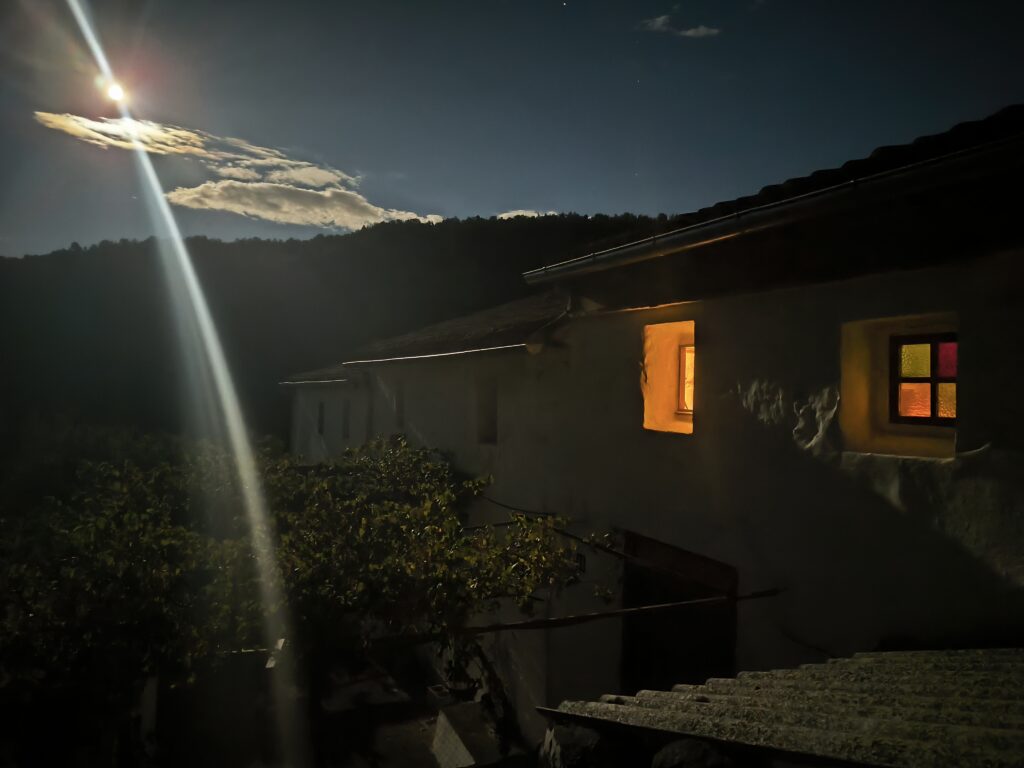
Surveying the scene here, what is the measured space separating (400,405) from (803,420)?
9.94 metres

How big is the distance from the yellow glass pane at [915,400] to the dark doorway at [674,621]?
1732mm

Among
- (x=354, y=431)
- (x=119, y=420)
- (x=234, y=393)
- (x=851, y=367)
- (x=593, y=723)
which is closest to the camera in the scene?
(x=593, y=723)

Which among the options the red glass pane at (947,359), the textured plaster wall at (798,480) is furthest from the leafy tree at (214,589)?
the red glass pane at (947,359)

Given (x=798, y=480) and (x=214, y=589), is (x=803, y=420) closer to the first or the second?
(x=798, y=480)

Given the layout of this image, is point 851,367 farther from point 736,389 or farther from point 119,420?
point 119,420

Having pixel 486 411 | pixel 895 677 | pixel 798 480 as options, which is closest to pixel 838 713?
pixel 895 677

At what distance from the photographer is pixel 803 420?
4727 mm

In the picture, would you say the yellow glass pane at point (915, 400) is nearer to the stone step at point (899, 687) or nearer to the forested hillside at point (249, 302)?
the stone step at point (899, 687)

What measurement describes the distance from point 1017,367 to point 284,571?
4576 millimetres

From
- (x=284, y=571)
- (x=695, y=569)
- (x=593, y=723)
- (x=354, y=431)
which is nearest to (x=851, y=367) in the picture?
(x=695, y=569)

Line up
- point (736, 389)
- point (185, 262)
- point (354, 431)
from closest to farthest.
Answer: point (736, 389)
point (354, 431)
point (185, 262)

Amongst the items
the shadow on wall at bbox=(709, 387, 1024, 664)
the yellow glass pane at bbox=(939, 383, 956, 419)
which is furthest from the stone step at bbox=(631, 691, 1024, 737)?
the yellow glass pane at bbox=(939, 383, 956, 419)

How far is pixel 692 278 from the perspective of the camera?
583cm

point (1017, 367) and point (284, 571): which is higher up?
point (1017, 367)
